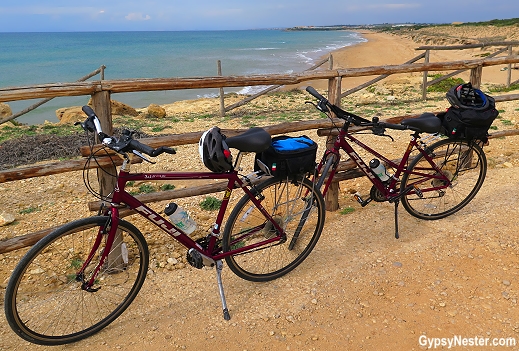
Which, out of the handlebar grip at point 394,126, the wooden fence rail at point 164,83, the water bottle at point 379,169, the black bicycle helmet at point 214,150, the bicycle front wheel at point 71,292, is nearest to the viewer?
the bicycle front wheel at point 71,292

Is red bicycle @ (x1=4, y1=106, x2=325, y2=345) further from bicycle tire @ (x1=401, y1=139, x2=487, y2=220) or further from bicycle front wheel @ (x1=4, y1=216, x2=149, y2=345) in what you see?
bicycle tire @ (x1=401, y1=139, x2=487, y2=220)

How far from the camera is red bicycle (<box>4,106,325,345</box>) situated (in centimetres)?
248

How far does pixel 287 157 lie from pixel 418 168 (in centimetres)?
161

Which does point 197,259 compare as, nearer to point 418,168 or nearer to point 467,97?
point 418,168

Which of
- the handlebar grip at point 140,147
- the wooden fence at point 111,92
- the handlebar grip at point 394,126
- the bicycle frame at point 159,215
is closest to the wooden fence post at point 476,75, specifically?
the wooden fence at point 111,92

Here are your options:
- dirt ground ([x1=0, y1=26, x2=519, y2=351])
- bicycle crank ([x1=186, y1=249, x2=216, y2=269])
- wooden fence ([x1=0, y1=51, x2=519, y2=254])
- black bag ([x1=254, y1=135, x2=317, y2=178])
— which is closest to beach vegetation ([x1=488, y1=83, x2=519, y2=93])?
dirt ground ([x1=0, y1=26, x2=519, y2=351])

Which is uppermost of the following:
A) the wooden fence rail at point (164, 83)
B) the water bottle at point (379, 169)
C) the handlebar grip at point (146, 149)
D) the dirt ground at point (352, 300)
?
the wooden fence rail at point (164, 83)

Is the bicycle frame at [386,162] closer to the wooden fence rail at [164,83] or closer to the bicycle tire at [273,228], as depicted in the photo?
the bicycle tire at [273,228]

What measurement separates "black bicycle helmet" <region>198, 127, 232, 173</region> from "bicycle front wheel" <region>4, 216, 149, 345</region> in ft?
2.10

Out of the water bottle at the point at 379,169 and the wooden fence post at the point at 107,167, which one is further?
the water bottle at the point at 379,169

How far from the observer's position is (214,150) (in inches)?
99.3

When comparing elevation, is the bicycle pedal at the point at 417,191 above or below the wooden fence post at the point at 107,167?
below

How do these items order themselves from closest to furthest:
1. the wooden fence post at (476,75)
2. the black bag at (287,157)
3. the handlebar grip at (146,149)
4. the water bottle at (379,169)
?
the handlebar grip at (146,149), the black bag at (287,157), the water bottle at (379,169), the wooden fence post at (476,75)

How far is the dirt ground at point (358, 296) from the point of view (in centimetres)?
266
